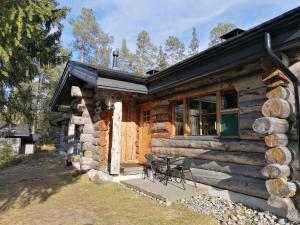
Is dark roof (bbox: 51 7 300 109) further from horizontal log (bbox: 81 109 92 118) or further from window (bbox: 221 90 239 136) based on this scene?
horizontal log (bbox: 81 109 92 118)

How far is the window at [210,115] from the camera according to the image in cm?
587

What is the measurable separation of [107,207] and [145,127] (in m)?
4.26

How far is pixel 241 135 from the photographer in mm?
5375

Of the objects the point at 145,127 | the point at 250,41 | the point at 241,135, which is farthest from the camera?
the point at 145,127

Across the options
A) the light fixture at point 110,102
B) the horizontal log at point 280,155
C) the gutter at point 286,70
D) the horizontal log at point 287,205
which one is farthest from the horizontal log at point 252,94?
the light fixture at point 110,102

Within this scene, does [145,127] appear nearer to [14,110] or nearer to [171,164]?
[171,164]

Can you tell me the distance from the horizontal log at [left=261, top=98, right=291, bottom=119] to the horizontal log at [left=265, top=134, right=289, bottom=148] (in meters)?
0.33

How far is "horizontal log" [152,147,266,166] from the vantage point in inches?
196

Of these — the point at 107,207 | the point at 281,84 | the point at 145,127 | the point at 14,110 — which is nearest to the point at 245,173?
the point at 281,84

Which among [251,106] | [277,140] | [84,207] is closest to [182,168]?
[251,106]

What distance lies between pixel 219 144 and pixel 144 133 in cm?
393

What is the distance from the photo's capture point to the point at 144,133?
9.35 meters

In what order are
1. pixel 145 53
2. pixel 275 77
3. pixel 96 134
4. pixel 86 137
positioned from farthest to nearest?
pixel 145 53 → pixel 86 137 → pixel 96 134 → pixel 275 77

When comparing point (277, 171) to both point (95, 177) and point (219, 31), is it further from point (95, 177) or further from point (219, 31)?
point (219, 31)
